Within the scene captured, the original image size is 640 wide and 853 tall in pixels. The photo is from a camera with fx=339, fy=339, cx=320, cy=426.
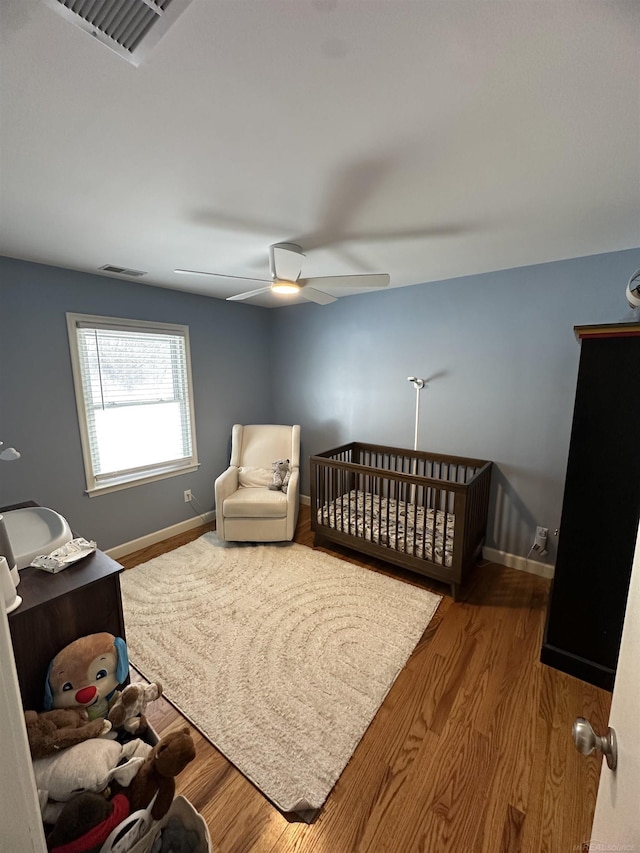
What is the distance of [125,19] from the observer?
76 cm

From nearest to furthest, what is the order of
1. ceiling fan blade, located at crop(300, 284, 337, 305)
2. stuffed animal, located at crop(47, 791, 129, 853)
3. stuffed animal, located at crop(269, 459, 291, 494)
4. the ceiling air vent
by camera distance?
the ceiling air vent → stuffed animal, located at crop(47, 791, 129, 853) → ceiling fan blade, located at crop(300, 284, 337, 305) → stuffed animal, located at crop(269, 459, 291, 494)

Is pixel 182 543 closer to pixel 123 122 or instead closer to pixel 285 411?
pixel 285 411

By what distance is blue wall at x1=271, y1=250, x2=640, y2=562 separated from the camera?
2346 millimetres

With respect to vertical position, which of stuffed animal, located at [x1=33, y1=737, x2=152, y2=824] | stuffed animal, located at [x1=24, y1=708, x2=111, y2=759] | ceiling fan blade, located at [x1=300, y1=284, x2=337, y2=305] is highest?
ceiling fan blade, located at [x1=300, y1=284, x2=337, y2=305]

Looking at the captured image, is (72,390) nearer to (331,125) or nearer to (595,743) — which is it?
(331,125)

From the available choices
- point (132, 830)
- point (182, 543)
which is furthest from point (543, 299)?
point (182, 543)

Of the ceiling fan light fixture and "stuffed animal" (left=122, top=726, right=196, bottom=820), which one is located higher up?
the ceiling fan light fixture

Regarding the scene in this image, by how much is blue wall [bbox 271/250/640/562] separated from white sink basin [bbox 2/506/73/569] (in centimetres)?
257

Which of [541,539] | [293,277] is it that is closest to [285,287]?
[293,277]

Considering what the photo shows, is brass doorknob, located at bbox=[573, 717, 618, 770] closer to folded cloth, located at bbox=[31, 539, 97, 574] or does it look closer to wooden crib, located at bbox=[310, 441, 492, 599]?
folded cloth, located at bbox=[31, 539, 97, 574]

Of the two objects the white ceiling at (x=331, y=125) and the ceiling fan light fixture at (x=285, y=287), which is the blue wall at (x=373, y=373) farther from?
the ceiling fan light fixture at (x=285, y=287)

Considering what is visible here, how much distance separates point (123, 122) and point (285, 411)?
10.4 ft

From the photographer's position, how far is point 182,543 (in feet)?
10.2

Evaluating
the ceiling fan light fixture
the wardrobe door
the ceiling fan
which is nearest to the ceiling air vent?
the ceiling fan
